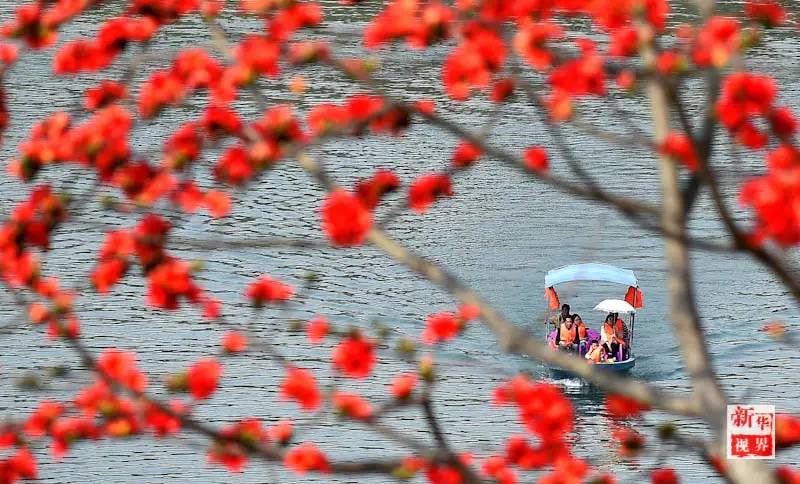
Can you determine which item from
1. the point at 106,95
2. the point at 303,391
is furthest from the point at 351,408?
the point at 106,95

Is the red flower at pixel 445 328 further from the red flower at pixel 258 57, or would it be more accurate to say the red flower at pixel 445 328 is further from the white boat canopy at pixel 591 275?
the white boat canopy at pixel 591 275

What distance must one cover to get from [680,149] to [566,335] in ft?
116

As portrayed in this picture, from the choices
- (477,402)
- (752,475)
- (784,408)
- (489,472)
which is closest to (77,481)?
(477,402)

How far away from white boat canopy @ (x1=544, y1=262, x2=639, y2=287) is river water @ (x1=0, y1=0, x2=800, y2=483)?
2.63m

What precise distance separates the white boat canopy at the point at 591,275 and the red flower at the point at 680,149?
37.8 metres

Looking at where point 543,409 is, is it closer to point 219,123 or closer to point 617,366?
point 219,123

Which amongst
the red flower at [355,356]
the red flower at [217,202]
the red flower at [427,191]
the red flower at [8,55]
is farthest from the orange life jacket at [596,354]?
the red flower at [355,356]

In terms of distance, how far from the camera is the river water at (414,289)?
4153 cm

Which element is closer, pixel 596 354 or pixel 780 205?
pixel 780 205

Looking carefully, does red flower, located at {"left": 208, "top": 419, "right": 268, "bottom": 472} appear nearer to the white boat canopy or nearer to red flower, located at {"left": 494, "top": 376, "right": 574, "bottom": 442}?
red flower, located at {"left": 494, "top": 376, "right": 574, "bottom": 442}

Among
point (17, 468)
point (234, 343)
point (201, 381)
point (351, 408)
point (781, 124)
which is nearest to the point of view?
point (781, 124)

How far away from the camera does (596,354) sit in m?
42.9

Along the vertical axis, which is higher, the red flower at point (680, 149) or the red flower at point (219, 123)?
the red flower at point (680, 149)

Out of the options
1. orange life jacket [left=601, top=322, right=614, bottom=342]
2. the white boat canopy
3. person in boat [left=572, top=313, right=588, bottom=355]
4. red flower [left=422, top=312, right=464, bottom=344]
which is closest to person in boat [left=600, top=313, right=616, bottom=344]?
orange life jacket [left=601, top=322, right=614, bottom=342]
